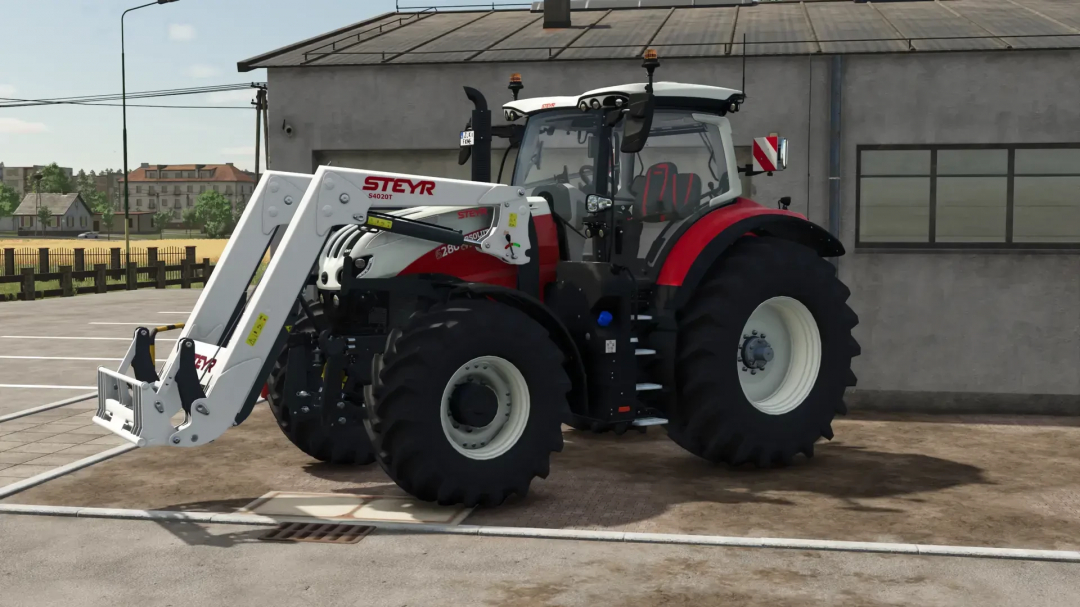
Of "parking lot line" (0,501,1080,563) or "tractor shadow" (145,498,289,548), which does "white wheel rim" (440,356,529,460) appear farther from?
"tractor shadow" (145,498,289,548)

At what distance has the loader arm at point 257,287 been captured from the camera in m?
7.18

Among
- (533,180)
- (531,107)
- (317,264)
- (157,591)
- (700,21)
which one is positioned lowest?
(157,591)

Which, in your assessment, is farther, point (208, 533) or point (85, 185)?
point (85, 185)

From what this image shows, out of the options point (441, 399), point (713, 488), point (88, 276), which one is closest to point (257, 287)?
point (441, 399)

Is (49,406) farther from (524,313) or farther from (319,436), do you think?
(524,313)

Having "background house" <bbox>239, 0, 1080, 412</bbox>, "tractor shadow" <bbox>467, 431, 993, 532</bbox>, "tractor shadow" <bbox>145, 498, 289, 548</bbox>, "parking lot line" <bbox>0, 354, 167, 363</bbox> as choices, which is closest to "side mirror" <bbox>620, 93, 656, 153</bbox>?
"tractor shadow" <bbox>467, 431, 993, 532</bbox>

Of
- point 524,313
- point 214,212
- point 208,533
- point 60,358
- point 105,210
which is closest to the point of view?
point 208,533

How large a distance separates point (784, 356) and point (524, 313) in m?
2.77

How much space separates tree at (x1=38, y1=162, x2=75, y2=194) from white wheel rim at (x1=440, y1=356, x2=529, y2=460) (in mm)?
174739

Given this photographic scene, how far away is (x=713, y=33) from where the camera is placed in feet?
46.5

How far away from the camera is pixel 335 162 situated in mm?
13555

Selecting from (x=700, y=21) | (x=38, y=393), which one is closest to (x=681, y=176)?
(x=700, y=21)

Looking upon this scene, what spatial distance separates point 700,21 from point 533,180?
7278 millimetres

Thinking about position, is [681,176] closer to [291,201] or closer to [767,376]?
[767,376]
